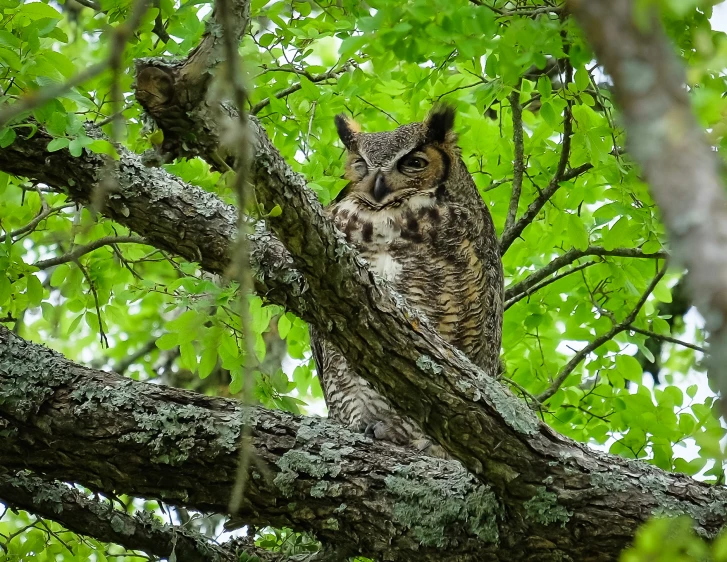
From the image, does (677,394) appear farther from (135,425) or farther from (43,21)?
(43,21)

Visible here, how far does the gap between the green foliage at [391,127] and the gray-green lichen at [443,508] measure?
0.70 meters

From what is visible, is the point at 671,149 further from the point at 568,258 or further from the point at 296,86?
the point at 568,258

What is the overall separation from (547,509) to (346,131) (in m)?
2.74

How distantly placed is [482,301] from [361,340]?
63.7 inches

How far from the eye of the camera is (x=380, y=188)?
4395mm

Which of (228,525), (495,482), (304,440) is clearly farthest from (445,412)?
(228,525)

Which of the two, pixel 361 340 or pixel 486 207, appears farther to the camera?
pixel 486 207

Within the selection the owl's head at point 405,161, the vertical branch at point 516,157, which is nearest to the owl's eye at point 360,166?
the owl's head at point 405,161

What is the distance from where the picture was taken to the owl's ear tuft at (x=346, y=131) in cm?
475

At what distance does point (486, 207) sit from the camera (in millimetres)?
4434

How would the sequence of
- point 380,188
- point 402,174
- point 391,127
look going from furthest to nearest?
point 391,127 < point 402,174 < point 380,188

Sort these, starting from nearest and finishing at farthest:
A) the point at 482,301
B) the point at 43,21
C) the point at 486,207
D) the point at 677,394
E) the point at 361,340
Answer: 1. the point at 361,340
2. the point at 43,21
3. the point at 677,394
4. the point at 482,301
5. the point at 486,207

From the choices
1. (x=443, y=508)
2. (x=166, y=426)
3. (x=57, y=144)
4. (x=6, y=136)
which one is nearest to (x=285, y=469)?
(x=166, y=426)

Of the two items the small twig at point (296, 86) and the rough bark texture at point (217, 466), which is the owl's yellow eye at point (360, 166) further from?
the rough bark texture at point (217, 466)
